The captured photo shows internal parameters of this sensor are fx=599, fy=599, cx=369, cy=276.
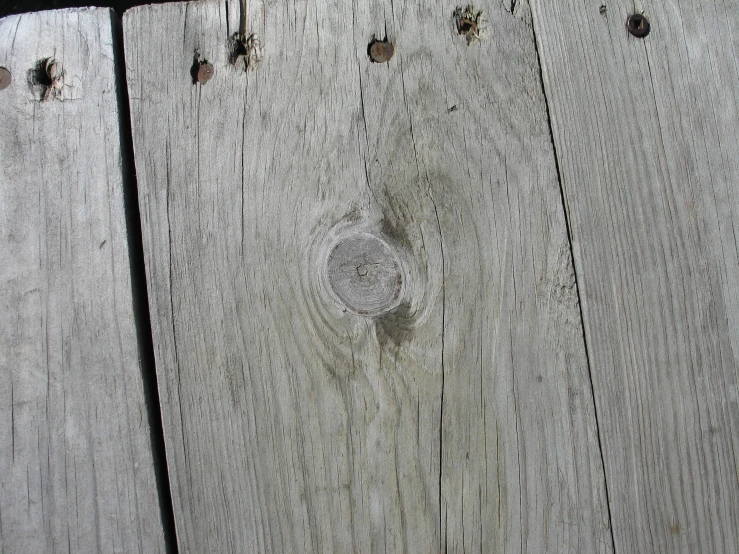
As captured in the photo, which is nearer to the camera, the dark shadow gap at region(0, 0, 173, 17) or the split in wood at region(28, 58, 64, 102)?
the split in wood at region(28, 58, 64, 102)

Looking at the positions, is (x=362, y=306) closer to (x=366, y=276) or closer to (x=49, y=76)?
(x=366, y=276)

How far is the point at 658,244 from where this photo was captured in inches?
42.8

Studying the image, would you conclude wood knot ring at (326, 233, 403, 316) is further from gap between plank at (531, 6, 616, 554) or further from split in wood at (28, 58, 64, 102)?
split in wood at (28, 58, 64, 102)

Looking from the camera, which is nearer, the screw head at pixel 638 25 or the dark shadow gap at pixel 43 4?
the screw head at pixel 638 25

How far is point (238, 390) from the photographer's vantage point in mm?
1060

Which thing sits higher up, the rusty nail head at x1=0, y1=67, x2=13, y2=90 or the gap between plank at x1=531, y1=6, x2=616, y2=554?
the rusty nail head at x1=0, y1=67, x2=13, y2=90

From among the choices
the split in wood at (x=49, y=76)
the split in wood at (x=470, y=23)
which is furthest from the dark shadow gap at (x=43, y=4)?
the split in wood at (x=470, y=23)

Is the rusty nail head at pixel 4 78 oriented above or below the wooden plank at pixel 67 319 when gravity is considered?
above

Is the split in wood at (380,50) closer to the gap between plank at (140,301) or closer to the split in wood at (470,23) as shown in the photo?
the split in wood at (470,23)

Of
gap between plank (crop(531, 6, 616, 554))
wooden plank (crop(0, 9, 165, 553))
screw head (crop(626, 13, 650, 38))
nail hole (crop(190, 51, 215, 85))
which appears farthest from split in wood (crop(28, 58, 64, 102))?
screw head (crop(626, 13, 650, 38))

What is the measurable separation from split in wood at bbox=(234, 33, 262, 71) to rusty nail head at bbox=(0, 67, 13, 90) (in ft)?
1.33

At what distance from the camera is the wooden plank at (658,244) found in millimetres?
1061

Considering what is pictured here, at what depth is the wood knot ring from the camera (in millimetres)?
1053

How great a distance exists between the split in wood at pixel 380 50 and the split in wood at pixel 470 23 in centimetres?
13
